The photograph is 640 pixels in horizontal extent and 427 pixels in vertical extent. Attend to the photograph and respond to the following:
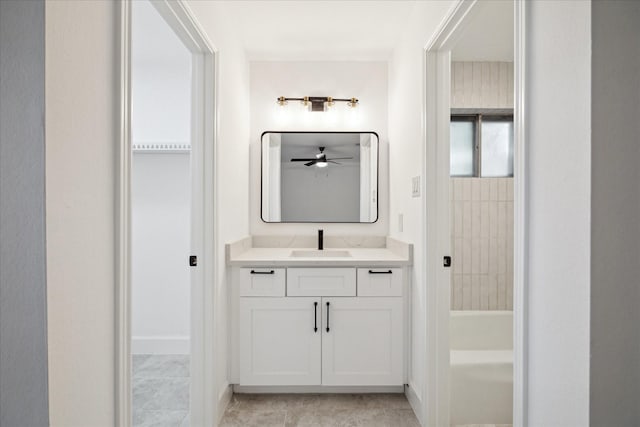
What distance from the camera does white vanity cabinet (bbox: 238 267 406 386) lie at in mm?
2352

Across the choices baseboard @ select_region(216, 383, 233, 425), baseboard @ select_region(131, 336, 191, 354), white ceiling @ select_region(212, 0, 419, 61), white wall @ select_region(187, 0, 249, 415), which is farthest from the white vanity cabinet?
white ceiling @ select_region(212, 0, 419, 61)

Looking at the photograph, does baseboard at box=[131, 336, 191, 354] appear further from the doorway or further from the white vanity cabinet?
the white vanity cabinet

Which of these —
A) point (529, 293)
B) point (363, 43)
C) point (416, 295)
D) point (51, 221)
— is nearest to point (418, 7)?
point (363, 43)

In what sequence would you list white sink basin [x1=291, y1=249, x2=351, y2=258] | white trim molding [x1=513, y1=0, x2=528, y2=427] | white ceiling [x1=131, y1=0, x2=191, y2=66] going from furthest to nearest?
1. white sink basin [x1=291, y1=249, x2=351, y2=258]
2. white ceiling [x1=131, y1=0, x2=191, y2=66]
3. white trim molding [x1=513, y1=0, x2=528, y2=427]

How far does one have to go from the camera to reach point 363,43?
9.09ft

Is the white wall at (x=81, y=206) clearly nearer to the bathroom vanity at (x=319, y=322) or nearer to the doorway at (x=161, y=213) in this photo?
the bathroom vanity at (x=319, y=322)

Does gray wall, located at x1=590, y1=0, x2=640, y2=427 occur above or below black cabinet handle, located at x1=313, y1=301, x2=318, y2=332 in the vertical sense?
above

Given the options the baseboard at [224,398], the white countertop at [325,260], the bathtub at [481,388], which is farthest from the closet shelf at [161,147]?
the bathtub at [481,388]

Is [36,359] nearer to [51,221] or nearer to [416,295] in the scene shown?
[51,221]

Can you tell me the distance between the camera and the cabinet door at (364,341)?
7.75 ft

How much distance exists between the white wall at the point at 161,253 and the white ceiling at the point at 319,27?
1088mm

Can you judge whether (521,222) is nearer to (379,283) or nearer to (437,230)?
(437,230)

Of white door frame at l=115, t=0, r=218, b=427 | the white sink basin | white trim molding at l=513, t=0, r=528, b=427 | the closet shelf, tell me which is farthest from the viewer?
the closet shelf

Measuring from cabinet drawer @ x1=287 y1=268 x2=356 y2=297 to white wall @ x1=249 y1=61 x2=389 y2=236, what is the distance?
762mm
